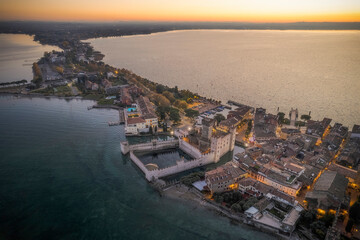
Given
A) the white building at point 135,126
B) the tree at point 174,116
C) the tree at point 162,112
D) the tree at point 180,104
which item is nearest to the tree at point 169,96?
the tree at point 180,104

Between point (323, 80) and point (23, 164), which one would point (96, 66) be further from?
point (323, 80)

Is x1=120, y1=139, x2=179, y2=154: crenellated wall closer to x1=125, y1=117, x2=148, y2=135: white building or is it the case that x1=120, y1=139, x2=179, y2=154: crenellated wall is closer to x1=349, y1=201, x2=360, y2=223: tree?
x1=125, y1=117, x2=148, y2=135: white building

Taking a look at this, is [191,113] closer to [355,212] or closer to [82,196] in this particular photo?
[82,196]

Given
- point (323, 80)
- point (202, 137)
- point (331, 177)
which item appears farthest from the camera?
point (323, 80)

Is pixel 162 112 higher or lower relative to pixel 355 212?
higher

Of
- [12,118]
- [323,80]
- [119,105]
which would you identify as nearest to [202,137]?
[119,105]

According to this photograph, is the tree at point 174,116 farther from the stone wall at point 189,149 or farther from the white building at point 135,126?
the stone wall at point 189,149

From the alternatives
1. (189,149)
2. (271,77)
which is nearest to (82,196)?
(189,149)

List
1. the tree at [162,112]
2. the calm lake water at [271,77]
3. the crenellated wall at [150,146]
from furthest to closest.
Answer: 1. the calm lake water at [271,77]
2. the tree at [162,112]
3. the crenellated wall at [150,146]
